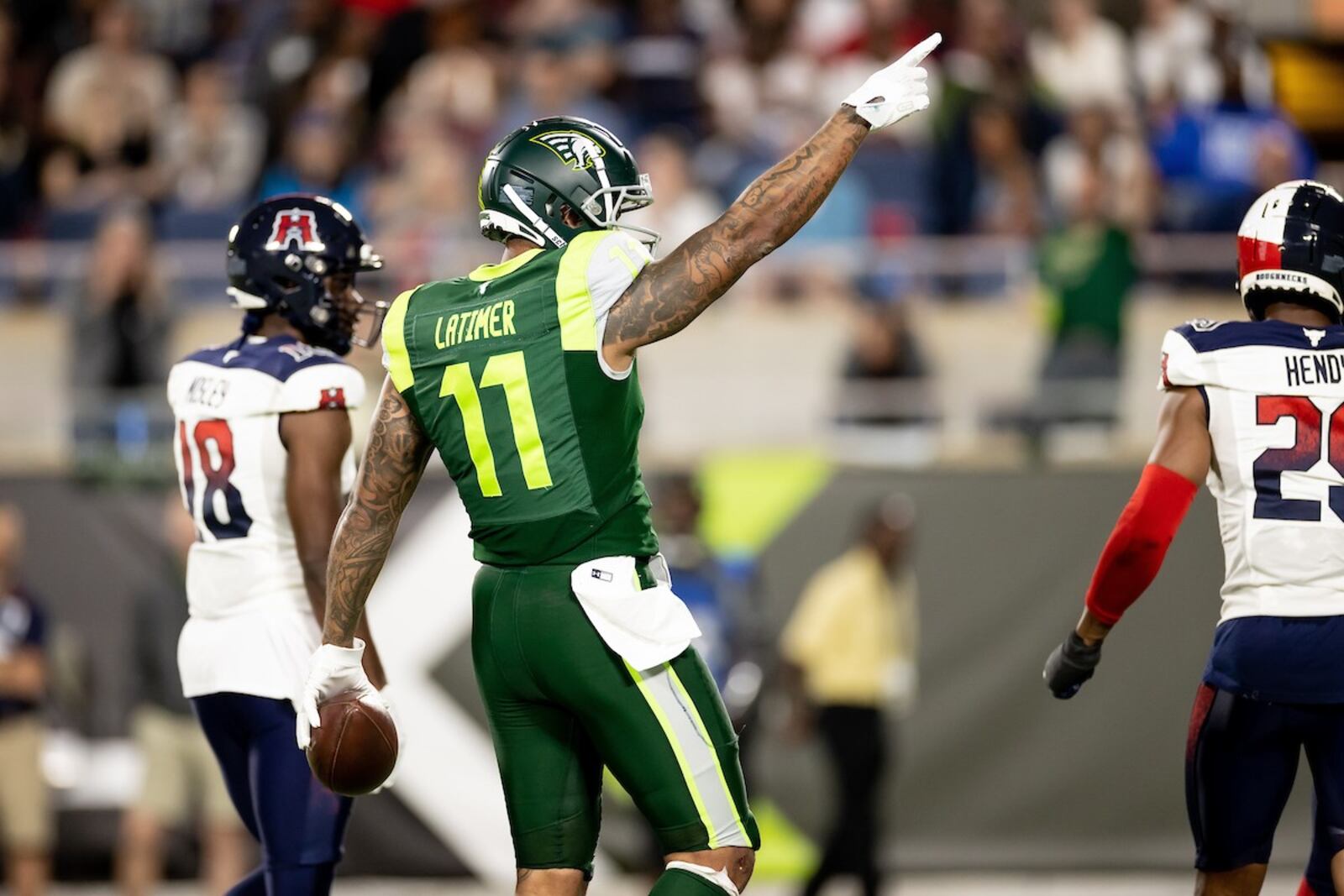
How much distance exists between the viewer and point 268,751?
520cm

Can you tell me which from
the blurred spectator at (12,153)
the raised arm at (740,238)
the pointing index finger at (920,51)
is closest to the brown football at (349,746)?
the raised arm at (740,238)

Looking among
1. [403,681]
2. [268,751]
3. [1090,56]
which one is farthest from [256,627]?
[1090,56]

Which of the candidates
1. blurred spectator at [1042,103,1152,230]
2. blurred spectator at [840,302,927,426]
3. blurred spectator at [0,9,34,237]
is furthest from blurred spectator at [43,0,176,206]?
blurred spectator at [1042,103,1152,230]

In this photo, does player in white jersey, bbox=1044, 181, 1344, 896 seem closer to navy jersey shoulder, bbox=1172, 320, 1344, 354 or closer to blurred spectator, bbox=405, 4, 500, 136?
navy jersey shoulder, bbox=1172, 320, 1344, 354

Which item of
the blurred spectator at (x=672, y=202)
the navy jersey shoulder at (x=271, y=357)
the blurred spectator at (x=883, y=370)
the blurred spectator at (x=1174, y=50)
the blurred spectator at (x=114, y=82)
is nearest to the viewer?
the navy jersey shoulder at (x=271, y=357)

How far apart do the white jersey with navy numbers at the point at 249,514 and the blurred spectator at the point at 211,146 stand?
6.98 m

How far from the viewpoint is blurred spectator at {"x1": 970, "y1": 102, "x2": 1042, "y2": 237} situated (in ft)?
38.2

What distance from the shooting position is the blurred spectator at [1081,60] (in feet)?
41.2

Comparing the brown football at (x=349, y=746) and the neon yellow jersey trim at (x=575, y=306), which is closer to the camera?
the neon yellow jersey trim at (x=575, y=306)

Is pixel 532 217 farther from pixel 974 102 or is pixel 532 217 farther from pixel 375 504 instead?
pixel 974 102

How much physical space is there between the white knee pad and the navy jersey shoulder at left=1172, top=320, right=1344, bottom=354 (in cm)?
187

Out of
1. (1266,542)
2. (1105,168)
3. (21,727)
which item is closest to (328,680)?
(1266,542)

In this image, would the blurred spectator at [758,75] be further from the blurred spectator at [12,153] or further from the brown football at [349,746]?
the brown football at [349,746]

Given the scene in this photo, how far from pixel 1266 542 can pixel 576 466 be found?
6.05 ft
